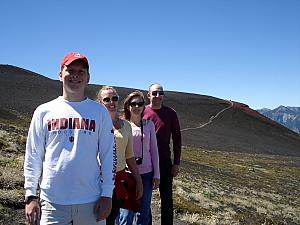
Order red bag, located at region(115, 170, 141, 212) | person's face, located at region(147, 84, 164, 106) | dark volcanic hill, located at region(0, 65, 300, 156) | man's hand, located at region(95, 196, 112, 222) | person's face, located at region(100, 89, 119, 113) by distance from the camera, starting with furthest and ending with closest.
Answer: dark volcanic hill, located at region(0, 65, 300, 156), person's face, located at region(147, 84, 164, 106), red bag, located at region(115, 170, 141, 212), person's face, located at region(100, 89, 119, 113), man's hand, located at region(95, 196, 112, 222)

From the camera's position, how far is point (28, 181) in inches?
125

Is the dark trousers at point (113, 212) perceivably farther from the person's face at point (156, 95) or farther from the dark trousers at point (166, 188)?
the person's face at point (156, 95)

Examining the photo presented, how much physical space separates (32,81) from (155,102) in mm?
95796

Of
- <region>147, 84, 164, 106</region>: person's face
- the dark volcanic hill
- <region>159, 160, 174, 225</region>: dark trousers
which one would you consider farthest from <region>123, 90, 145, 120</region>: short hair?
the dark volcanic hill

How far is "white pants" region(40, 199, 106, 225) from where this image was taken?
10.3 ft

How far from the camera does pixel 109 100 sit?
15.0 ft

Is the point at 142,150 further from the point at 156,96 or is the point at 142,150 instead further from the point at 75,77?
the point at 75,77

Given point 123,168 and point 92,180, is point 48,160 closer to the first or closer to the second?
point 92,180

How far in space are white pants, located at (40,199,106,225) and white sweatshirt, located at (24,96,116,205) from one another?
1.8 inches

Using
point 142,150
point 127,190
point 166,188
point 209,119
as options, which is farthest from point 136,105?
point 209,119

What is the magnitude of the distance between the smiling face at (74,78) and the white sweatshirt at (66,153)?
0.09m

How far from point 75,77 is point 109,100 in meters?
1.27

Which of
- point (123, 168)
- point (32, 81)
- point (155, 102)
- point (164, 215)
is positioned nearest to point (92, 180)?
point (123, 168)

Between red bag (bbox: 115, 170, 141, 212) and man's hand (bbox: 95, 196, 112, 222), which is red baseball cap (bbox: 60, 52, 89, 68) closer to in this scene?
man's hand (bbox: 95, 196, 112, 222)
